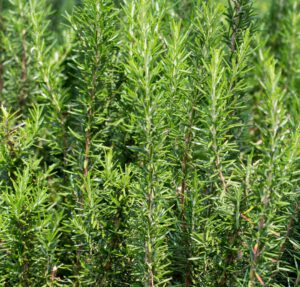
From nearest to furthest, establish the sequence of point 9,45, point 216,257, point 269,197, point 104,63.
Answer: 1. point 269,197
2. point 216,257
3. point 104,63
4. point 9,45

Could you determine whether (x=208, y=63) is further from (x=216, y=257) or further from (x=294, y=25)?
(x=294, y=25)

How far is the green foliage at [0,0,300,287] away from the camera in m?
0.87

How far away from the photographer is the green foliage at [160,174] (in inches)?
34.1

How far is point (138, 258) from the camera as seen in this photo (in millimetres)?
901

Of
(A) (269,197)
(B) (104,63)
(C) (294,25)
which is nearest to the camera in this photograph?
(A) (269,197)

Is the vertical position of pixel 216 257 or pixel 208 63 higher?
pixel 208 63

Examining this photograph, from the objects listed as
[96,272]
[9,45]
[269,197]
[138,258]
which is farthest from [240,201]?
[9,45]

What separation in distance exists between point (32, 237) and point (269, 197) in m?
0.44

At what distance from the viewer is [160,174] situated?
89cm

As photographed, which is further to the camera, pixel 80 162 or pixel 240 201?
pixel 80 162

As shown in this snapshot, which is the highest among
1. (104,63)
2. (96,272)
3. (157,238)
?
(104,63)

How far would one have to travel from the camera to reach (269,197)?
823mm

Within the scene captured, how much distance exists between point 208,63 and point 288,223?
323mm

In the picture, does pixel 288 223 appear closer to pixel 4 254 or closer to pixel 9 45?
pixel 4 254
